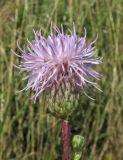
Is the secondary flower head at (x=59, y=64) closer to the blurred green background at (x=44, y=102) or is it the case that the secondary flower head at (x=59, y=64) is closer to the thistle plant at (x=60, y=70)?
the thistle plant at (x=60, y=70)

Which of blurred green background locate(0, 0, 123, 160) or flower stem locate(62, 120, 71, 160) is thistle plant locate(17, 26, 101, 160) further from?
blurred green background locate(0, 0, 123, 160)

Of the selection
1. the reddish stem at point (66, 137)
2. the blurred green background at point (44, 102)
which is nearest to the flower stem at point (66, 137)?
the reddish stem at point (66, 137)

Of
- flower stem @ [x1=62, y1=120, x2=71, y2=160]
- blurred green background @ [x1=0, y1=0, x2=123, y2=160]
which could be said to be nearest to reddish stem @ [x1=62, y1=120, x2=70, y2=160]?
flower stem @ [x1=62, y1=120, x2=71, y2=160]

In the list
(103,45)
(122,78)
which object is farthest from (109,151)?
(103,45)

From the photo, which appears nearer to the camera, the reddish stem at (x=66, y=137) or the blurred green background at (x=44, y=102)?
the reddish stem at (x=66, y=137)

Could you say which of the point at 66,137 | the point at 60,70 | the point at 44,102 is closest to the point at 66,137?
the point at 66,137

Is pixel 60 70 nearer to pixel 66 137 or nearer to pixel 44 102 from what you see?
pixel 66 137

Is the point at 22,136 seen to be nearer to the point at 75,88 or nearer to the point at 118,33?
the point at 118,33
